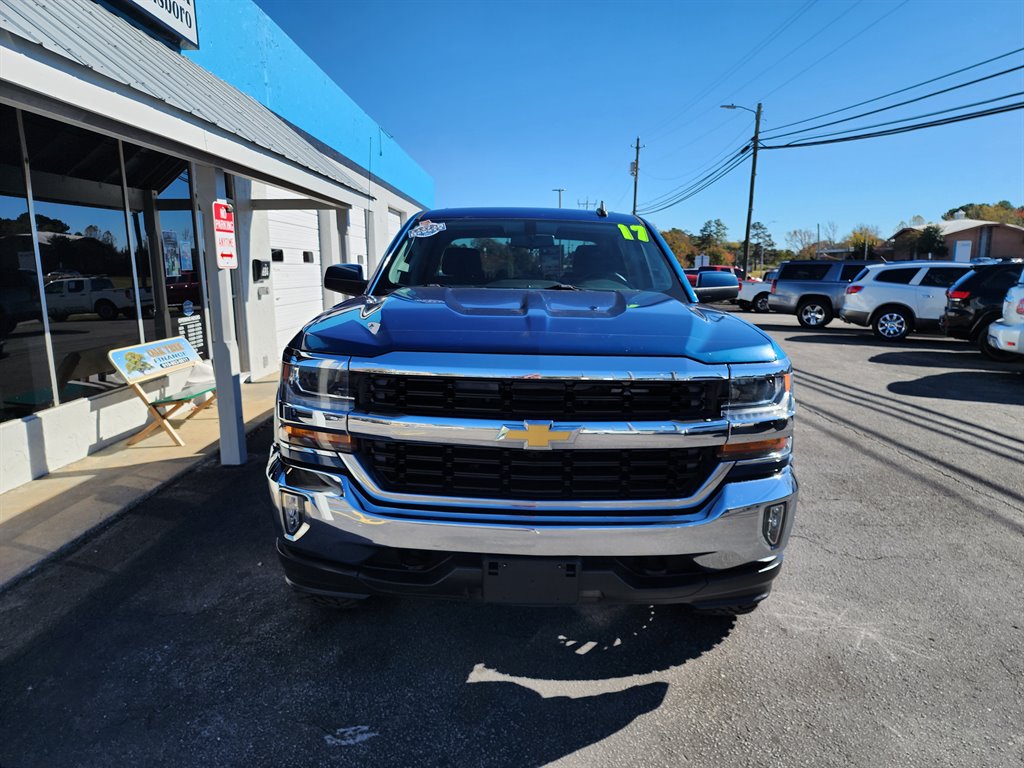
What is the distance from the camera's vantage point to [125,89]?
3.86 meters

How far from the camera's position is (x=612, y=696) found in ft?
8.24

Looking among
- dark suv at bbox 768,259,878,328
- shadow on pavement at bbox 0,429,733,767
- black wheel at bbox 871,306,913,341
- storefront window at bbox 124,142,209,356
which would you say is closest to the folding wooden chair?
storefront window at bbox 124,142,209,356

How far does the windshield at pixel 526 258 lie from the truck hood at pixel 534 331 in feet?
2.65

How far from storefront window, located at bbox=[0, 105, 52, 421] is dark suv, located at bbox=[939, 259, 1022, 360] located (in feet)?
44.9

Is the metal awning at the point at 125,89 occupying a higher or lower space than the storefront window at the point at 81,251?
higher

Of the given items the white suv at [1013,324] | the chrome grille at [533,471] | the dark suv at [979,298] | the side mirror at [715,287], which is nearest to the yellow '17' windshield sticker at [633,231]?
the side mirror at [715,287]

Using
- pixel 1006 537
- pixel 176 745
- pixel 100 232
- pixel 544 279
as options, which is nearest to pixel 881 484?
pixel 1006 537

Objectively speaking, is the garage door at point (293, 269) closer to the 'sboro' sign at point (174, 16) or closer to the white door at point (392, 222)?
the 'sboro' sign at point (174, 16)

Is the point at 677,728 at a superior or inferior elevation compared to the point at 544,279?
inferior

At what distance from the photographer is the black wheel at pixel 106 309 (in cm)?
641

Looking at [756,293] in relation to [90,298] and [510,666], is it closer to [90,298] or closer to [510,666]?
[90,298]

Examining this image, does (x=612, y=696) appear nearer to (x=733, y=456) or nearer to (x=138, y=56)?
(x=733, y=456)

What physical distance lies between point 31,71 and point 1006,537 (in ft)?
20.1

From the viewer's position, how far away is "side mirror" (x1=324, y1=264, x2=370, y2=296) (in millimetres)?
3723
